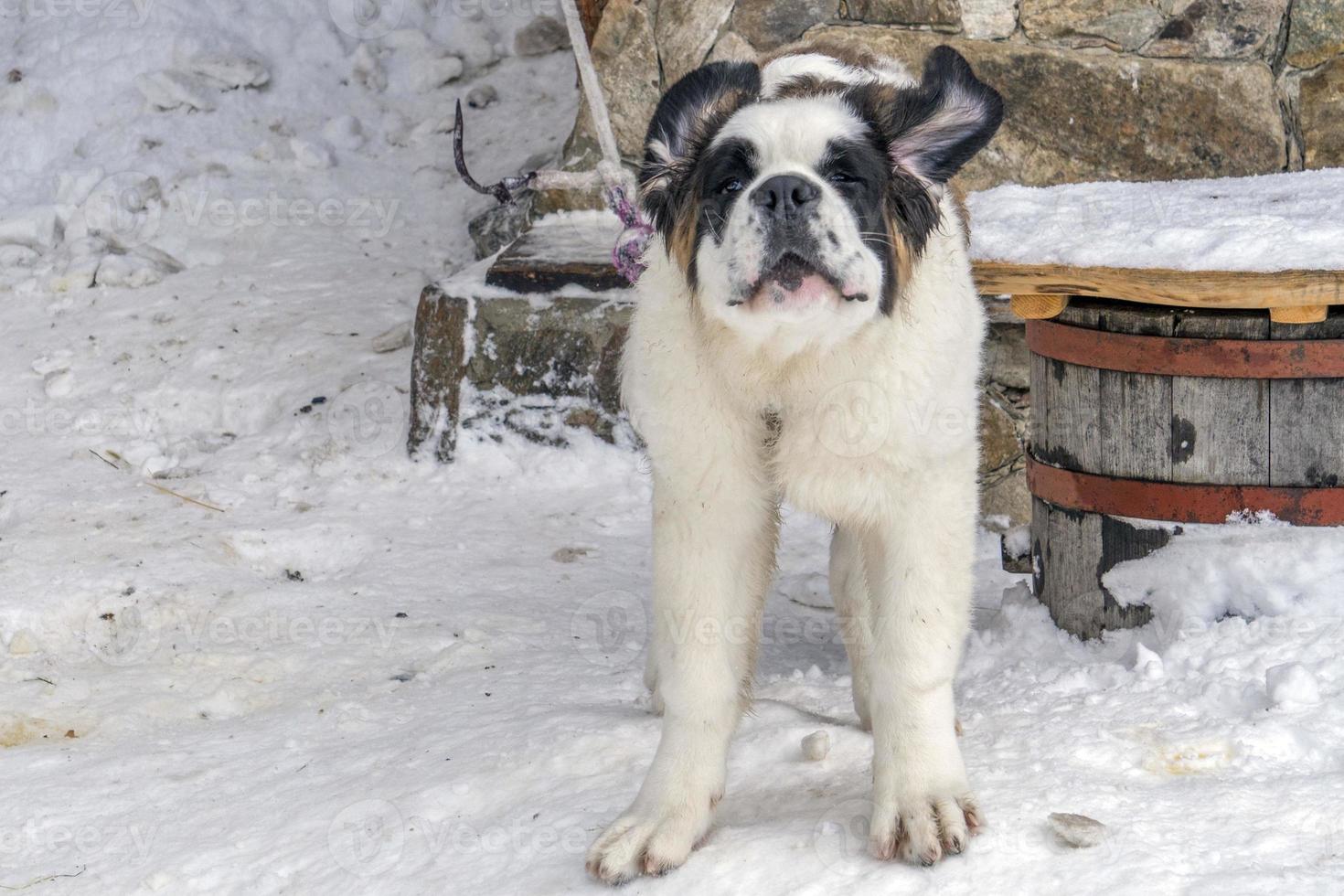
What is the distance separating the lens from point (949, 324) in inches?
102

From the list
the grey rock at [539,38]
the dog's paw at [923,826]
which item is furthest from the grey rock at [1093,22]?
the dog's paw at [923,826]

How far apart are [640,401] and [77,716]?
1903 mm

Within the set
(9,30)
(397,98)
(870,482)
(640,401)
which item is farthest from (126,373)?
(870,482)

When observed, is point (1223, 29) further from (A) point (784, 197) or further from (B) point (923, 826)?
(B) point (923, 826)

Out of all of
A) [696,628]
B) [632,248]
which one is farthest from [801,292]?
[632,248]

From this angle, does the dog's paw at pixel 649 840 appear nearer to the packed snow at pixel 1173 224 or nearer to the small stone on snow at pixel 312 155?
the packed snow at pixel 1173 224

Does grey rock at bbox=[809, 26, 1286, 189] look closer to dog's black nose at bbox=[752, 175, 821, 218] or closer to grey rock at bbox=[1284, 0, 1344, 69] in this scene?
grey rock at bbox=[1284, 0, 1344, 69]

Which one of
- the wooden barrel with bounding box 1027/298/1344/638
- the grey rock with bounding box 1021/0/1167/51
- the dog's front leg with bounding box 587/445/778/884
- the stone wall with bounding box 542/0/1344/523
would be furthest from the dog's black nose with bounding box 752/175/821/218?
the grey rock with bounding box 1021/0/1167/51

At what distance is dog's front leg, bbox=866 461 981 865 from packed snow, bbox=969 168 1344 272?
0.80 m

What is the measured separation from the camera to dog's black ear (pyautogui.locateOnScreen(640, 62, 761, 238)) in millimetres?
2504

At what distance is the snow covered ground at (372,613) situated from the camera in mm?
2631

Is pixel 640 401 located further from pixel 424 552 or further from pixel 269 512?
pixel 269 512

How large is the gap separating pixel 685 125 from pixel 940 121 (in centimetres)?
45

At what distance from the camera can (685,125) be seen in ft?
8.23
